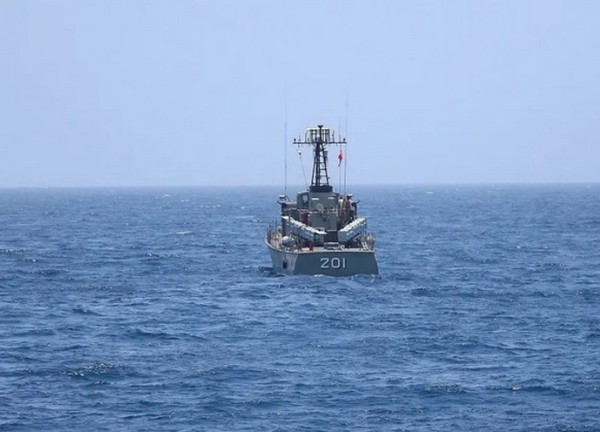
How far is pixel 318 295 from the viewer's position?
59.9 m

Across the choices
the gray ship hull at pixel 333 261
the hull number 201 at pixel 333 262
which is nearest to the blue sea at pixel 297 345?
the gray ship hull at pixel 333 261

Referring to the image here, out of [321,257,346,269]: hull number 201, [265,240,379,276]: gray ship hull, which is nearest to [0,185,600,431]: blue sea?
[265,240,379,276]: gray ship hull

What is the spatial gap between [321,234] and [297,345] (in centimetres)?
2082

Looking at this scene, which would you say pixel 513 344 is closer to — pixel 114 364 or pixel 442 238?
pixel 114 364

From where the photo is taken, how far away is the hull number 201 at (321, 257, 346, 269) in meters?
64.5

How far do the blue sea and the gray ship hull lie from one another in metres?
0.85

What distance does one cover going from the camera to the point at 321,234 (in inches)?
2606

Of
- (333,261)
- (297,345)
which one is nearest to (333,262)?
(333,261)

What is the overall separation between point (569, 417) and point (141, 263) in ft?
178

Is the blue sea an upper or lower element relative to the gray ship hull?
lower

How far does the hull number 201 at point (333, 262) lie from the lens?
64500 millimetres

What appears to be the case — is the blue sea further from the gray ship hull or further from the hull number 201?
the hull number 201

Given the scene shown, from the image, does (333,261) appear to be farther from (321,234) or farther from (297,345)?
(297,345)

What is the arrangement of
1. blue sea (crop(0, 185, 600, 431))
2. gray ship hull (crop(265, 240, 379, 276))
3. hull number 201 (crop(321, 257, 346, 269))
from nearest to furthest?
blue sea (crop(0, 185, 600, 431)), gray ship hull (crop(265, 240, 379, 276)), hull number 201 (crop(321, 257, 346, 269))
